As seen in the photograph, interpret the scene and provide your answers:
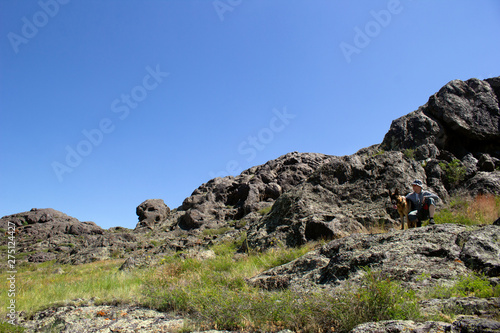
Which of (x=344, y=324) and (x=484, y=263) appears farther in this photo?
(x=484, y=263)

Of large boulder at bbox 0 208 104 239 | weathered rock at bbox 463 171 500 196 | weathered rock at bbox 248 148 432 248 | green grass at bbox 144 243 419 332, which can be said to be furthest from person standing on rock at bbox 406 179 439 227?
large boulder at bbox 0 208 104 239

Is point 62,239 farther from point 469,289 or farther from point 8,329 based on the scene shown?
point 469,289

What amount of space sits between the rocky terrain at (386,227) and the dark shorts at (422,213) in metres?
0.75

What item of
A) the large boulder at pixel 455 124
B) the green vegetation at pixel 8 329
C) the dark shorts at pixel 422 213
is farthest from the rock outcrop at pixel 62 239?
the dark shorts at pixel 422 213

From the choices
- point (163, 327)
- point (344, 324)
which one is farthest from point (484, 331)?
point (163, 327)

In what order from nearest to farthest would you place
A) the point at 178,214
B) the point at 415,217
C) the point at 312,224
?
1. the point at 415,217
2. the point at 312,224
3. the point at 178,214

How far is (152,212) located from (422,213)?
3466 centimetres

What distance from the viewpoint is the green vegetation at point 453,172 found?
12.9m

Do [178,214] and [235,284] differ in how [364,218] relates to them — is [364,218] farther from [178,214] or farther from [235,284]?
[178,214]

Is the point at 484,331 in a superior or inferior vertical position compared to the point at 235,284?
inferior

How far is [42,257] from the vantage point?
91.9 ft

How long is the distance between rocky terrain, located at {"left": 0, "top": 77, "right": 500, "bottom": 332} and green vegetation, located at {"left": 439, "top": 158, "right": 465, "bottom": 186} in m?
0.05

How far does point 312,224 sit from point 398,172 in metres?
4.17

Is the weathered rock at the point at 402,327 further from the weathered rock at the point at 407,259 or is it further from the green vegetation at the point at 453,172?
the green vegetation at the point at 453,172
